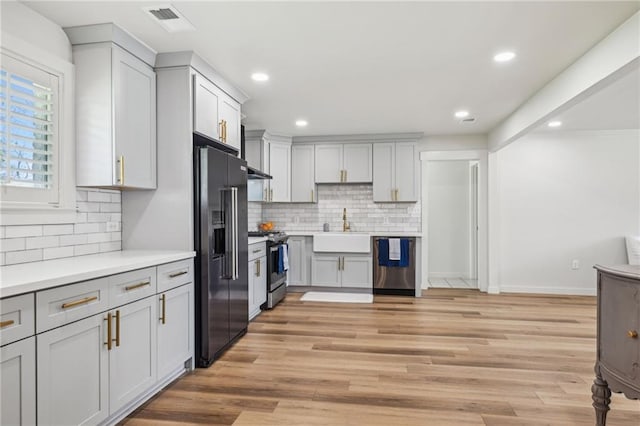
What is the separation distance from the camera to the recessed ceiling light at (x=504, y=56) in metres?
3.01

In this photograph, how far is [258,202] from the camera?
6.28 m

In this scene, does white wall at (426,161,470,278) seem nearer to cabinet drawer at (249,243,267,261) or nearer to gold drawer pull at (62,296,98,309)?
cabinet drawer at (249,243,267,261)

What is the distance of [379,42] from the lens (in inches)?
111

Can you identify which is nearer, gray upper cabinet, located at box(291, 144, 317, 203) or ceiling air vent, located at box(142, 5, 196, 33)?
ceiling air vent, located at box(142, 5, 196, 33)

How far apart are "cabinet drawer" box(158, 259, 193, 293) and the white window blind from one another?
0.81m

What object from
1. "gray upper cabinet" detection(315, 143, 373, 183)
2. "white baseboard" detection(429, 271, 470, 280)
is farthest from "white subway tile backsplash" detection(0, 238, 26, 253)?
"white baseboard" detection(429, 271, 470, 280)

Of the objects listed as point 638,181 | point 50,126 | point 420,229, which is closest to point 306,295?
point 420,229

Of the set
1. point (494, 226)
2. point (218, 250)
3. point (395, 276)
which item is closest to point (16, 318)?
point (218, 250)

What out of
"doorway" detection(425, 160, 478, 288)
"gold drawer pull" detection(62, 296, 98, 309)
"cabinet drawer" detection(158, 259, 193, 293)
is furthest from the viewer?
"doorway" detection(425, 160, 478, 288)

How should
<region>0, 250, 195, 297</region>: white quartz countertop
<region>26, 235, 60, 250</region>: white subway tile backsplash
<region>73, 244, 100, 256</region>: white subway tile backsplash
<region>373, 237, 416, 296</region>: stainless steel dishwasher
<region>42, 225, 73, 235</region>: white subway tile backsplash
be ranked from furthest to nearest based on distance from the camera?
<region>373, 237, 416, 296</region>: stainless steel dishwasher, <region>73, 244, 100, 256</region>: white subway tile backsplash, <region>42, 225, 73, 235</region>: white subway tile backsplash, <region>26, 235, 60, 250</region>: white subway tile backsplash, <region>0, 250, 195, 297</region>: white quartz countertop

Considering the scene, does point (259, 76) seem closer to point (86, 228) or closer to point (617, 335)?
point (86, 228)

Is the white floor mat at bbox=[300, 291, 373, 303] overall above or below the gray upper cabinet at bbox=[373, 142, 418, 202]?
below

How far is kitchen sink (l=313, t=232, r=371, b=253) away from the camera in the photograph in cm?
567

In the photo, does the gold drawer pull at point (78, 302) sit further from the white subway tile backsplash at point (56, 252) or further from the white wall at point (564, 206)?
the white wall at point (564, 206)
